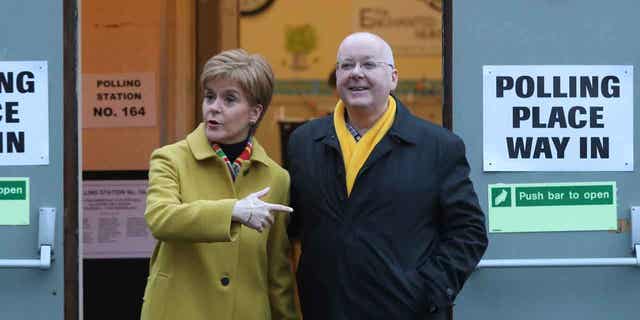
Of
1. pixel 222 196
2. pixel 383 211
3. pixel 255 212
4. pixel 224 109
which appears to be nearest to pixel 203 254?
pixel 222 196

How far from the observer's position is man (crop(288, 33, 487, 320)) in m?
3.59

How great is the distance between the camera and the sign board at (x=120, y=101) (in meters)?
6.45

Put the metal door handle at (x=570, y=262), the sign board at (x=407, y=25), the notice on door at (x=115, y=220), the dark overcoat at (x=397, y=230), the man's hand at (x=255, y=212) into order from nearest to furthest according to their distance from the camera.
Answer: the man's hand at (x=255, y=212) → the dark overcoat at (x=397, y=230) → the metal door handle at (x=570, y=262) → the notice on door at (x=115, y=220) → the sign board at (x=407, y=25)

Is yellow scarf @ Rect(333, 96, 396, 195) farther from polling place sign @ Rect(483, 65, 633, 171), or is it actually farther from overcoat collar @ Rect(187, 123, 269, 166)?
polling place sign @ Rect(483, 65, 633, 171)

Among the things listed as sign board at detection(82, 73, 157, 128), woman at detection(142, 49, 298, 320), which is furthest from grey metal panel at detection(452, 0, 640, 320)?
sign board at detection(82, 73, 157, 128)

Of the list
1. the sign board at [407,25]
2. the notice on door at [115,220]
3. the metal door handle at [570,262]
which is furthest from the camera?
the sign board at [407,25]

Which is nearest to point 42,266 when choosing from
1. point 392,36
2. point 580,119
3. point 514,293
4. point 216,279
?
point 216,279

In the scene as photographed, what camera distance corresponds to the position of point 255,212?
3.42m

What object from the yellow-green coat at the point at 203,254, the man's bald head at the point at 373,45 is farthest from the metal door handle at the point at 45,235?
the man's bald head at the point at 373,45

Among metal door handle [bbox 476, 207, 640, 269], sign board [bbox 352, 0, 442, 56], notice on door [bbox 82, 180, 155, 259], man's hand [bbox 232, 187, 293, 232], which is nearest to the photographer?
man's hand [bbox 232, 187, 293, 232]

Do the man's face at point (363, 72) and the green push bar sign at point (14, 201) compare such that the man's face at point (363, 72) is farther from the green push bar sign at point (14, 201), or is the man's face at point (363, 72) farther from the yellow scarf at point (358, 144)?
the green push bar sign at point (14, 201)

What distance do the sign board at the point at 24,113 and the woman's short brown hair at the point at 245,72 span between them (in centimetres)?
108

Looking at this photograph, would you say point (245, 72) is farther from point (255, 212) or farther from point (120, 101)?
point (120, 101)

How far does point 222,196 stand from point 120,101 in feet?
9.75
